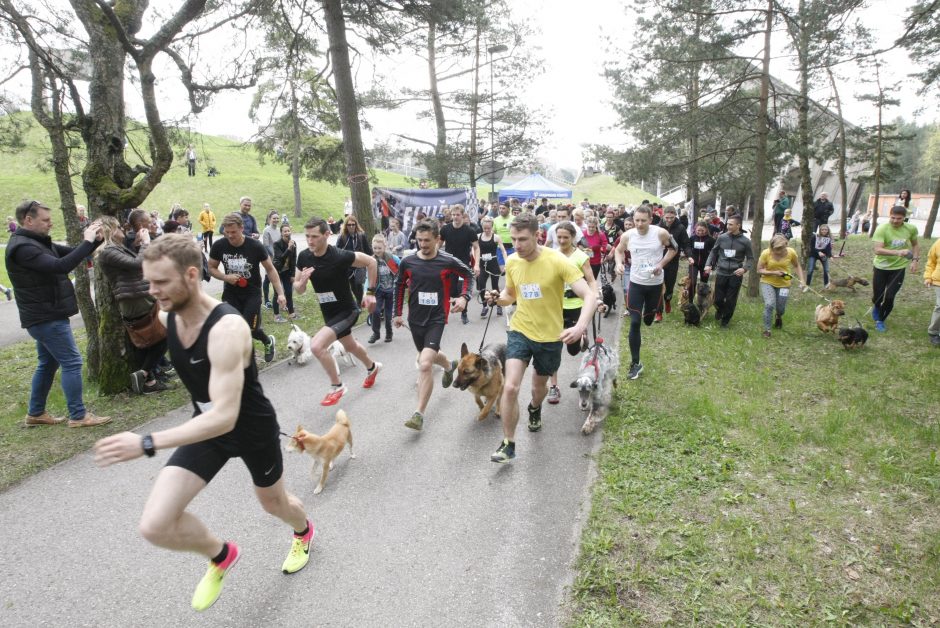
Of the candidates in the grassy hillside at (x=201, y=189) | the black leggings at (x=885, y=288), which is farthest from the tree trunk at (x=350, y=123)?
the grassy hillside at (x=201, y=189)

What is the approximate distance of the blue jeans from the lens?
A: 17.0ft

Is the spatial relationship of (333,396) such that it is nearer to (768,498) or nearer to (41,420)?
(41,420)

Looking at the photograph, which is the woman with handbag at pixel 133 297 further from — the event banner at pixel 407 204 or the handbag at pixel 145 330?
the event banner at pixel 407 204

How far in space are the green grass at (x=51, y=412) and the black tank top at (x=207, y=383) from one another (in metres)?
3.16

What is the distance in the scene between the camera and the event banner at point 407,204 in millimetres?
16500

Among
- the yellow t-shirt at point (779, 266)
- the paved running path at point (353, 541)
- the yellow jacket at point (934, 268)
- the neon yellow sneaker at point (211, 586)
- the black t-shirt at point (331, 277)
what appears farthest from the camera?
the yellow t-shirt at point (779, 266)

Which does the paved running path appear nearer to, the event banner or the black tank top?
the black tank top

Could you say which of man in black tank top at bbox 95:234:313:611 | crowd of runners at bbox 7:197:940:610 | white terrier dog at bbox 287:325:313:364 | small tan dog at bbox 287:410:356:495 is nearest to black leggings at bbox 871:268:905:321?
crowd of runners at bbox 7:197:940:610

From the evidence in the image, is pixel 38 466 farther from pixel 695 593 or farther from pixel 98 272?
pixel 695 593

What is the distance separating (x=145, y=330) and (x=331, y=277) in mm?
2413

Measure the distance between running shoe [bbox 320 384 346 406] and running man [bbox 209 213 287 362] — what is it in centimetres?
124

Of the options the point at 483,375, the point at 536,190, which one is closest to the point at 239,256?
the point at 483,375

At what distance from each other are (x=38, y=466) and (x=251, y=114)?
10720mm

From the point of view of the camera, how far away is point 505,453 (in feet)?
15.4
